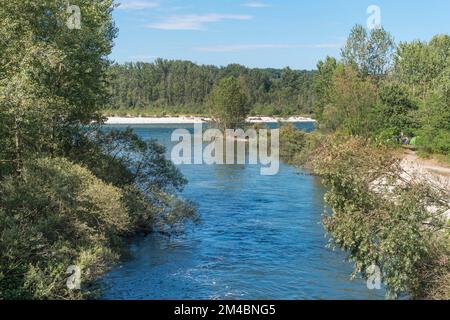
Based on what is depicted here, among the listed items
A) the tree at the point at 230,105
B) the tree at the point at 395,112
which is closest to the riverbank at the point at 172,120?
the tree at the point at 230,105

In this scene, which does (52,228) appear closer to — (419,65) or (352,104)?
(352,104)

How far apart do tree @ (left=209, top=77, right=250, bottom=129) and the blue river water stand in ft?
211

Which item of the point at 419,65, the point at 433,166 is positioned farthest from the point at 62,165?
the point at 419,65

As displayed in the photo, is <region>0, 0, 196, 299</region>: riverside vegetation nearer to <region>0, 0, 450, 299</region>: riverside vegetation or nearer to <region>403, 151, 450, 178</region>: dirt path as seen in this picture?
<region>0, 0, 450, 299</region>: riverside vegetation

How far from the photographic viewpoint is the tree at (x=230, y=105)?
10656 centimetres

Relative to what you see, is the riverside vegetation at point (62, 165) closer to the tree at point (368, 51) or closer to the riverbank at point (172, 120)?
the tree at point (368, 51)

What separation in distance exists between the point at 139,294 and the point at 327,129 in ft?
195

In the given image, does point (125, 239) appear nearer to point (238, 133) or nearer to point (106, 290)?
point (106, 290)

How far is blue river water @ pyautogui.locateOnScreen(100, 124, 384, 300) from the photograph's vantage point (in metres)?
22.8

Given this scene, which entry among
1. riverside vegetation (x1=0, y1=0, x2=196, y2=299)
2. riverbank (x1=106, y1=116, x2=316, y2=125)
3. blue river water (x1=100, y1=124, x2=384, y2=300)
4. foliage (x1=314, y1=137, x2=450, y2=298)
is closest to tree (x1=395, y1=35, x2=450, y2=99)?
blue river water (x1=100, y1=124, x2=384, y2=300)

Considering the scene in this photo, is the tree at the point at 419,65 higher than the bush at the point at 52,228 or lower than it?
higher

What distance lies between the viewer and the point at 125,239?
1168 inches

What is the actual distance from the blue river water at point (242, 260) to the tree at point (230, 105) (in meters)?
64.3
